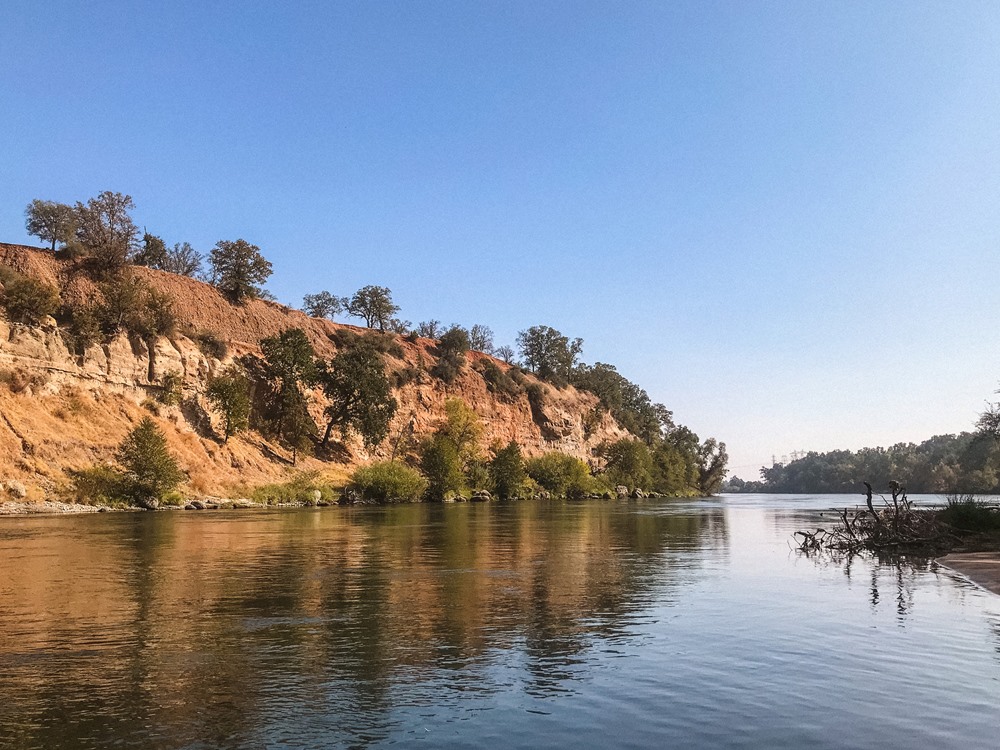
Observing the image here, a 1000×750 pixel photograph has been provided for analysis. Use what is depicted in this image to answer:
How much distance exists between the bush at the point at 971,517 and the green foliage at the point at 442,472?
54.9m

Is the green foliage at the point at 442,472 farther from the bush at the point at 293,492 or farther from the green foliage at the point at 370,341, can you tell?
the green foliage at the point at 370,341

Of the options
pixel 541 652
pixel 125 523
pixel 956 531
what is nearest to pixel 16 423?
pixel 125 523

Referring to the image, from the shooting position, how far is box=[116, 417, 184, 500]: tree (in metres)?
52.2

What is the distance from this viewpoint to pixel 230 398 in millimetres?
69312

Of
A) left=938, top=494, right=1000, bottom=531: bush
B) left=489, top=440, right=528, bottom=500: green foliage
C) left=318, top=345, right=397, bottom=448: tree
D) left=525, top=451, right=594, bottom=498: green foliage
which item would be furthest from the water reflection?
left=525, top=451, right=594, bottom=498: green foliage

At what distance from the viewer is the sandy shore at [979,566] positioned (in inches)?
771

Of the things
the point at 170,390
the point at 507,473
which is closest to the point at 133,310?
the point at 170,390

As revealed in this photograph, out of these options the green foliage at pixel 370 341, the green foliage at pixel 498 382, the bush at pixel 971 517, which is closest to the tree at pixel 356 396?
the green foliage at pixel 370 341

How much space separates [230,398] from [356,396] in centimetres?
1588

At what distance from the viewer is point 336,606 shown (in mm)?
15391

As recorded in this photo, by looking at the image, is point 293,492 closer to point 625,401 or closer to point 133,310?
point 133,310

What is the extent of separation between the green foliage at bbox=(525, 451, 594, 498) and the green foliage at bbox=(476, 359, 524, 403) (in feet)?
45.8

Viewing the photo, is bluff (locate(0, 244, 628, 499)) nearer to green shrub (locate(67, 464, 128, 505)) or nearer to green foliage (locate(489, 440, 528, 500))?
green shrub (locate(67, 464, 128, 505))

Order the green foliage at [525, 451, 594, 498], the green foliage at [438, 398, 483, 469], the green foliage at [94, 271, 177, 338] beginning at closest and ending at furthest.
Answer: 1. the green foliage at [94, 271, 177, 338]
2. the green foliage at [438, 398, 483, 469]
3. the green foliage at [525, 451, 594, 498]
